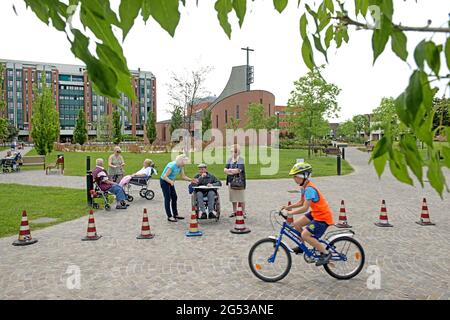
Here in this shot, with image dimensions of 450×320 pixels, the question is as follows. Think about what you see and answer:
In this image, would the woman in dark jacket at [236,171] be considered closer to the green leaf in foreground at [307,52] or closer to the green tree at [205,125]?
the green leaf in foreground at [307,52]

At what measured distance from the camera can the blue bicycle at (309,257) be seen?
571 cm

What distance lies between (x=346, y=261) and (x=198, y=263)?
2.51m

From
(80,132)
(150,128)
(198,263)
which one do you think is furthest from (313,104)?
(150,128)

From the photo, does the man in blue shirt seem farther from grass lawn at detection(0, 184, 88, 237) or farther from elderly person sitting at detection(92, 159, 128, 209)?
grass lawn at detection(0, 184, 88, 237)

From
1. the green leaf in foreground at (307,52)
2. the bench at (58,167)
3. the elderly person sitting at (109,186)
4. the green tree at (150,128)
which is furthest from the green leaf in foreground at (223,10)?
the green tree at (150,128)

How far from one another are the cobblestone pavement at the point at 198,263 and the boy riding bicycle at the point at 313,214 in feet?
1.83

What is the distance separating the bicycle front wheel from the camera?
566 centimetres

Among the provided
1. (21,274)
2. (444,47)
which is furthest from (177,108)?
(444,47)

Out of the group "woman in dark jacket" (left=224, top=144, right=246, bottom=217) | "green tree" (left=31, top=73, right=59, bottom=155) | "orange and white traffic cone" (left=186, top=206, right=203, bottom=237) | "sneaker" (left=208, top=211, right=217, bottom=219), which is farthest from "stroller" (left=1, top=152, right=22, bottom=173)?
"orange and white traffic cone" (left=186, top=206, right=203, bottom=237)

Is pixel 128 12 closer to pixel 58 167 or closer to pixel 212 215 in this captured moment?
pixel 212 215

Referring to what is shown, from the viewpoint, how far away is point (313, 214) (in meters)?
5.61
